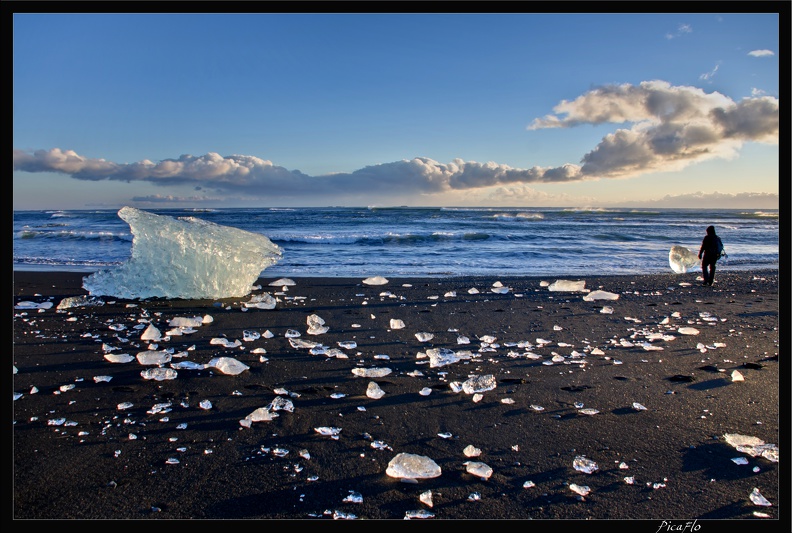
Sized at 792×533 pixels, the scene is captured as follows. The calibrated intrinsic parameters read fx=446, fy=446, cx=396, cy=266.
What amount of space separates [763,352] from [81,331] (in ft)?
23.6

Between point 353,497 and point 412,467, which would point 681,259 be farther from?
point 353,497

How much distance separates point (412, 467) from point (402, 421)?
1.95 feet

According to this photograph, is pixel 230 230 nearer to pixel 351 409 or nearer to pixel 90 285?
pixel 90 285

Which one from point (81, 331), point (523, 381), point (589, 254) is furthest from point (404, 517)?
point (589, 254)

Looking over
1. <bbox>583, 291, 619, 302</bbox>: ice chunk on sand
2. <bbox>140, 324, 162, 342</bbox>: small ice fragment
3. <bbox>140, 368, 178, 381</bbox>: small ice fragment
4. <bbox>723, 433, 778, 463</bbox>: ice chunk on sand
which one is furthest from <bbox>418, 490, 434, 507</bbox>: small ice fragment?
<bbox>583, 291, 619, 302</bbox>: ice chunk on sand

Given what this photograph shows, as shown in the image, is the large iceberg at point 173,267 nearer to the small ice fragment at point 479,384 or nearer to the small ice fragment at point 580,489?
the small ice fragment at point 479,384

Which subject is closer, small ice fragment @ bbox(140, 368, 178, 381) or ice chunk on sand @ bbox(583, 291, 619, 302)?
Answer: small ice fragment @ bbox(140, 368, 178, 381)

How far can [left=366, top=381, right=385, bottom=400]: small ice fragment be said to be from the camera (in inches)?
133

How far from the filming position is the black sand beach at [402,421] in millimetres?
2229

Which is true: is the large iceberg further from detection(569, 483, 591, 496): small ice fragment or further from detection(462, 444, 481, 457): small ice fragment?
detection(569, 483, 591, 496): small ice fragment

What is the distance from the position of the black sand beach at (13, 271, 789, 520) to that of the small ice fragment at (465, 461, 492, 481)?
2 centimetres

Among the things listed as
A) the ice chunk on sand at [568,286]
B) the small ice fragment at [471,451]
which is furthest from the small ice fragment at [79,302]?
the ice chunk on sand at [568,286]
